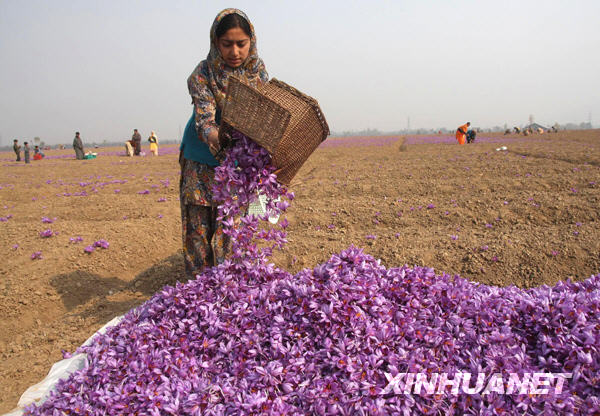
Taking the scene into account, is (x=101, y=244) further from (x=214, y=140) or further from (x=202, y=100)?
(x=214, y=140)

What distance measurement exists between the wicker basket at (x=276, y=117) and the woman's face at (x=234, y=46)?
2.07 ft

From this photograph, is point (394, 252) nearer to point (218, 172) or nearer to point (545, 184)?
point (218, 172)

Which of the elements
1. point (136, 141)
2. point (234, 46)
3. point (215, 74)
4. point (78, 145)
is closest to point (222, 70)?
point (215, 74)

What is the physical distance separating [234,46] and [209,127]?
2.45 ft

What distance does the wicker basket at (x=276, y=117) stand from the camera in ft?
8.29

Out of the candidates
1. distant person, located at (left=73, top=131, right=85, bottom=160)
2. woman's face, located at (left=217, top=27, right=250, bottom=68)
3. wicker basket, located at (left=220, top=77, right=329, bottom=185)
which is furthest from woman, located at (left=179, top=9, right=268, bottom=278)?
distant person, located at (left=73, top=131, right=85, bottom=160)

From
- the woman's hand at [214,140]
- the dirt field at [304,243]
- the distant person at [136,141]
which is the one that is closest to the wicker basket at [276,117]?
the woman's hand at [214,140]

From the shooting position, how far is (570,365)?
7.29 feet

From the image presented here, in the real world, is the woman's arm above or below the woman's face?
below

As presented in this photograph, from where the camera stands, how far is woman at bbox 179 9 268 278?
9.84 feet

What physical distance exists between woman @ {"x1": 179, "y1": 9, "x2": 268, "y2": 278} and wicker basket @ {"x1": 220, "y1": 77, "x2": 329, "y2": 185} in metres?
0.38

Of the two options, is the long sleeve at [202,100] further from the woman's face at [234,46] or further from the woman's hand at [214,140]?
the woman's face at [234,46]

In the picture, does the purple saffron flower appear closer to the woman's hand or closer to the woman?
the woman

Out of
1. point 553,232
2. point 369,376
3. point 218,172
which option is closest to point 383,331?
point 369,376
